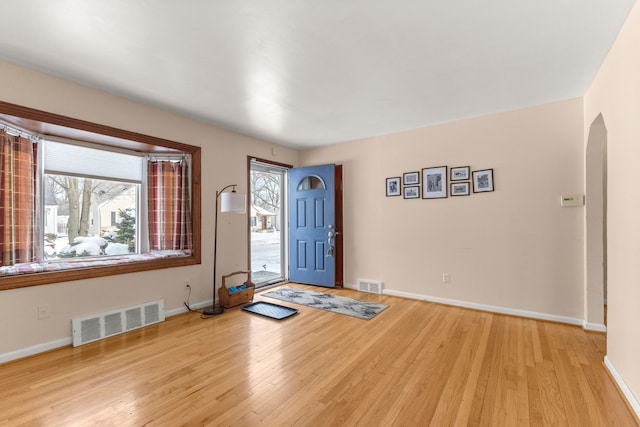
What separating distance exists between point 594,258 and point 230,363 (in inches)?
147

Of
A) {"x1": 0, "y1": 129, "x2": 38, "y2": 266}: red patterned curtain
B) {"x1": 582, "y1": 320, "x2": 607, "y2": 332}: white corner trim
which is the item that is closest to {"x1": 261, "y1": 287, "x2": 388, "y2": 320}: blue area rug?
{"x1": 582, "y1": 320, "x2": 607, "y2": 332}: white corner trim

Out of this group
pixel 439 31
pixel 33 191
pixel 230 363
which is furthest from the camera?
pixel 33 191

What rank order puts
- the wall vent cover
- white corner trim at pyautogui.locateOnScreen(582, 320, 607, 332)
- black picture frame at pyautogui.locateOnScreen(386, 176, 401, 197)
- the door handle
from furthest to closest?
the door handle → the wall vent cover → black picture frame at pyautogui.locateOnScreen(386, 176, 401, 197) → white corner trim at pyautogui.locateOnScreen(582, 320, 607, 332)

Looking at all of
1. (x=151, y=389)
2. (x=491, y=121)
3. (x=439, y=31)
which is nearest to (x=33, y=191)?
(x=151, y=389)

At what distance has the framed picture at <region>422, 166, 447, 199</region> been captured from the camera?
13.1ft

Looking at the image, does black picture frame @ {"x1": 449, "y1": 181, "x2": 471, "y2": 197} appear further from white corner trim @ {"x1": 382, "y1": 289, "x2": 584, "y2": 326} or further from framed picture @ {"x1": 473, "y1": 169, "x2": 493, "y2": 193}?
white corner trim @ {"x1": 382, "y1": 289, "x2": 584, "y2": 326}

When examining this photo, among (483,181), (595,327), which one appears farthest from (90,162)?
(595,327)

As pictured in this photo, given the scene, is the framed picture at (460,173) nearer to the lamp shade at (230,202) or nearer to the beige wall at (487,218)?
the beige wall at (487,218)

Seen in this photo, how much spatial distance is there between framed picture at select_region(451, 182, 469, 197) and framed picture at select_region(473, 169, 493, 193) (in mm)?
95

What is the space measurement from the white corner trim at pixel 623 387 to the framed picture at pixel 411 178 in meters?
2.67

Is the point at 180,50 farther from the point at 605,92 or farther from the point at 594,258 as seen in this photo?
the point at 594,258

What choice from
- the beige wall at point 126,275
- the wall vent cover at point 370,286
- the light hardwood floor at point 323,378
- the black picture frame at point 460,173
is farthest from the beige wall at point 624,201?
the beige wall at point 126,275

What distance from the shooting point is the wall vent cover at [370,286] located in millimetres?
4523

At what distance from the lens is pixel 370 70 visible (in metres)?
2.53
